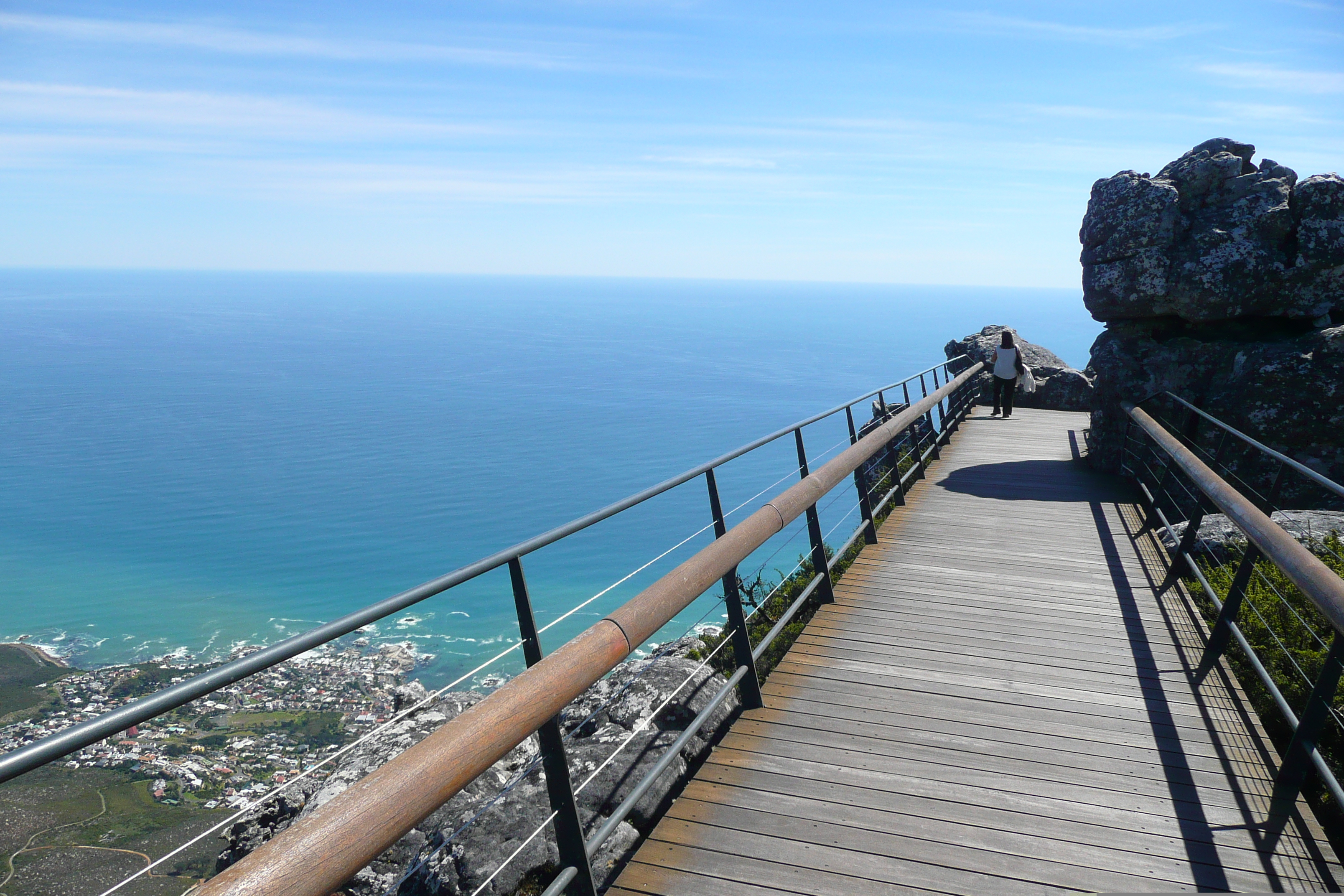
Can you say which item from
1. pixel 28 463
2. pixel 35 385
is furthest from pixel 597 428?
pixel 35 385

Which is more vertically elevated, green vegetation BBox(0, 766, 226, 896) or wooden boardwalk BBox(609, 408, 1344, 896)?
wooden boardwalk BBox(609, 408, 1344, 896)

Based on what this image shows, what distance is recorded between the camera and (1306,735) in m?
3.16

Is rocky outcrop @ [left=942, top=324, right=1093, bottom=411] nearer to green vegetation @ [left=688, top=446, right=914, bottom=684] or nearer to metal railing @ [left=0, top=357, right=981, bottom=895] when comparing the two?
green vegetation @ [left=688, top=446, right=914, bottom=684]

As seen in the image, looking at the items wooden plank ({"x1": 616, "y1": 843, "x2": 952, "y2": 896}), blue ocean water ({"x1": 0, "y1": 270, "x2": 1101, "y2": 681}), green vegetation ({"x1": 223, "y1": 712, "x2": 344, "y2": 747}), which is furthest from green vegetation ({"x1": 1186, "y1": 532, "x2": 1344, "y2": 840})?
green vegetation ({"x1": 223, "y1": 712, "x2": 344, "y2": 747})

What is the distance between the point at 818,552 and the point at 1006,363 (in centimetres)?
1111

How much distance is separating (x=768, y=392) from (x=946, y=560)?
17033cm

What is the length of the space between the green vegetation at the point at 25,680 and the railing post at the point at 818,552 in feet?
176

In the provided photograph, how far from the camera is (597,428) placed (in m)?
144

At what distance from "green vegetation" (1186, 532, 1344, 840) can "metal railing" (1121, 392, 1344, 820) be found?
13 mm

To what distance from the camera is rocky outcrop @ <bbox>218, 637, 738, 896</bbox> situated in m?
3.67

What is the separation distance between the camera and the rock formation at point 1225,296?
30.6ft

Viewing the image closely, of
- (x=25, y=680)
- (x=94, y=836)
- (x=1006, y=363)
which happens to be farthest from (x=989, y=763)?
(x=25, y=680)

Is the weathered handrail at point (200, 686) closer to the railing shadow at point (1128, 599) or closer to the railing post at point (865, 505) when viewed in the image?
the railing shadow at point (1128, 599)

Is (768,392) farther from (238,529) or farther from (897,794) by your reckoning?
(897,794)
